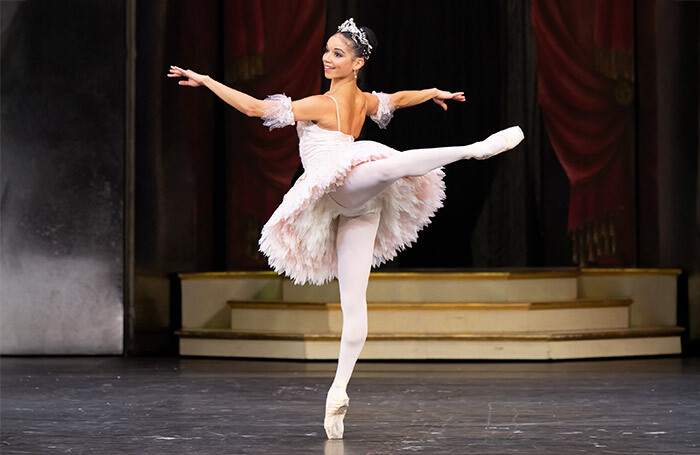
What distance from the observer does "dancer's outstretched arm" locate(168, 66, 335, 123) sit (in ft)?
8.97

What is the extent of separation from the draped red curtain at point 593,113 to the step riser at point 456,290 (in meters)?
1.23

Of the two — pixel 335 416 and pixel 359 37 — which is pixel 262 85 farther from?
pixel 335 416

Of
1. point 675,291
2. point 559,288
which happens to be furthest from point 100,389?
point 675,291

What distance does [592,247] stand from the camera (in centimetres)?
647

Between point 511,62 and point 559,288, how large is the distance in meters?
2.14

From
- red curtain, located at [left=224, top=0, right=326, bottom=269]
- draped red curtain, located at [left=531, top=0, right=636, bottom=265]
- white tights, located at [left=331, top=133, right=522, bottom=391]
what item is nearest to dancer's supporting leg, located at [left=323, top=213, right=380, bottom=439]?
white tights, located at [left=331, top=133, right=522, bottom=391]

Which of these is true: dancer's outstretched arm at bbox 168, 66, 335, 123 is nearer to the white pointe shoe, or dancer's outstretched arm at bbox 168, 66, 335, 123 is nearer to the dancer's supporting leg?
the dancer's supporting leg

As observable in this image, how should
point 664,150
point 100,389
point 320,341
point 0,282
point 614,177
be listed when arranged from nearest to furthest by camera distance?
point 100,389 < point 320,341 < point 0,282 < point 664,150 < point 614,177

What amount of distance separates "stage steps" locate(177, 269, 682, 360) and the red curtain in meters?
0.91

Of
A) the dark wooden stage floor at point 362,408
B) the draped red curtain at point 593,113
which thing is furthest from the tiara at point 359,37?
the draped red curtain at point 593,113

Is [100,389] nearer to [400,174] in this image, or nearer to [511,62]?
[400,174]

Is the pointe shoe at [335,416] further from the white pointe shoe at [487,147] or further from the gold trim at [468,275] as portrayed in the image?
the gold trim at [468,275]

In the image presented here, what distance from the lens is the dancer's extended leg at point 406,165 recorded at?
8.66 ft

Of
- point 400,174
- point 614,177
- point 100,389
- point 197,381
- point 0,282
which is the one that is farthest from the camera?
point 614,177
